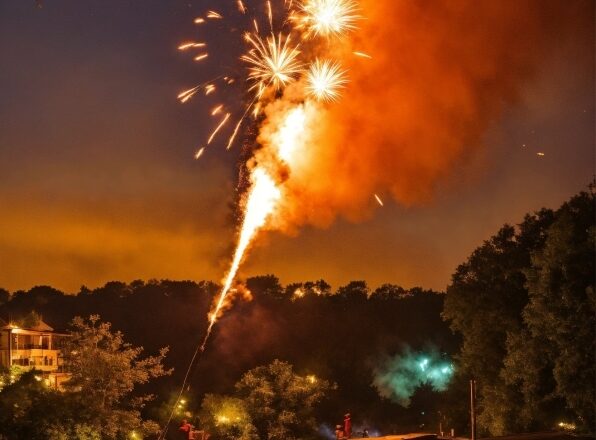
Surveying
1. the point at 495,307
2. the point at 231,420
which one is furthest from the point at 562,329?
the point at 231,420

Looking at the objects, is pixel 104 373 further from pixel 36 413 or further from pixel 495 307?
pixel 495 307

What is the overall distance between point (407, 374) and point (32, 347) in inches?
1160

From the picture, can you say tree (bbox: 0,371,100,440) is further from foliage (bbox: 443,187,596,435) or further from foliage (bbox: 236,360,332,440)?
foliage (bbox: 443,187,596,435)

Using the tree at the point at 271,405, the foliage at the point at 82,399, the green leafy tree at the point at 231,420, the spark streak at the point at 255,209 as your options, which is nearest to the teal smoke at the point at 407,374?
the tree at the point at 271,405

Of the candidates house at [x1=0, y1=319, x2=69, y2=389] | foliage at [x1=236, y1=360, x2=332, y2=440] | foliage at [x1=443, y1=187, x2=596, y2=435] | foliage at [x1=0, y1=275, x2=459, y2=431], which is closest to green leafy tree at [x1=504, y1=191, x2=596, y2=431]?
foliage at [x1=443, y1=187, x2=596, y2=435]

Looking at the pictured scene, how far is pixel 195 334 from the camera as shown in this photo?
65938 mm

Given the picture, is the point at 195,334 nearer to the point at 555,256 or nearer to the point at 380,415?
the point at 380,415

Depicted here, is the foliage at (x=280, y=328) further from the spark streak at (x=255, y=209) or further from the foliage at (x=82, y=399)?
the spark streak at (x=255, y=209)

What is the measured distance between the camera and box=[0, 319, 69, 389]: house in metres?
48.2

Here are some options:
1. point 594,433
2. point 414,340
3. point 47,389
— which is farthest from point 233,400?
point 414,340

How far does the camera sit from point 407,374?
61656 mm

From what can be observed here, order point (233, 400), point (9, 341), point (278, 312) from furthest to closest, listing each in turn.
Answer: point (278, 312) → point (9, 341) → point (233, 400)

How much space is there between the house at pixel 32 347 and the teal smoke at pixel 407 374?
79.6ft

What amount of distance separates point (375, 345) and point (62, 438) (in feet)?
140
